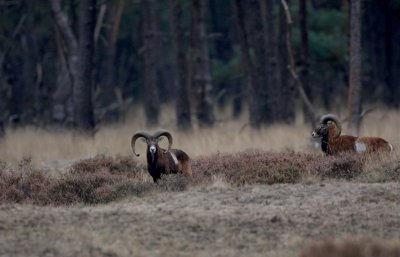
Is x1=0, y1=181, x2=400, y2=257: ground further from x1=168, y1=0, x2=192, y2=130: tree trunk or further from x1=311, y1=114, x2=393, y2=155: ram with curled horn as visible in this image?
x1=168, y1=0, x2=192, y2=130: tree trunk

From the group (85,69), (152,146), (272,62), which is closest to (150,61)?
(272,62)

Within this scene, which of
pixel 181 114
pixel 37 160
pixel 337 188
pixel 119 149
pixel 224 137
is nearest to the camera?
pixel 337 188

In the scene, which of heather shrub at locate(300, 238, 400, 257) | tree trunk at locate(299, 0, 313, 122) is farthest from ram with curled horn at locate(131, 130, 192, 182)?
tree trunk at locate(299, 0, 313, 122)

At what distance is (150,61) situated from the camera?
39.9m

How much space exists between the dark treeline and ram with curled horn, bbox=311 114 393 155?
21.0 ft

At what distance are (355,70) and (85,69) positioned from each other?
7.71 metres

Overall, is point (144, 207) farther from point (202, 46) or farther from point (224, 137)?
point (202, 46)

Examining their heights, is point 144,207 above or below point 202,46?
below

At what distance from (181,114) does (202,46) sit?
230 cm

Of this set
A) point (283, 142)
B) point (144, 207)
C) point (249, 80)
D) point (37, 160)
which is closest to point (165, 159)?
point (144, 207)

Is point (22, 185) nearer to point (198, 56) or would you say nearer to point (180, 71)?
point (198, 56)

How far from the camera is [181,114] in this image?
118 ft

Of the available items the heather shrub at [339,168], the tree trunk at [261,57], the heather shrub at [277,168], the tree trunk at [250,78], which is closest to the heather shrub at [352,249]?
the heather shrub at [277,168]

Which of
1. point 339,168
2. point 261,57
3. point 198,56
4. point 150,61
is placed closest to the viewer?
point 339,168
